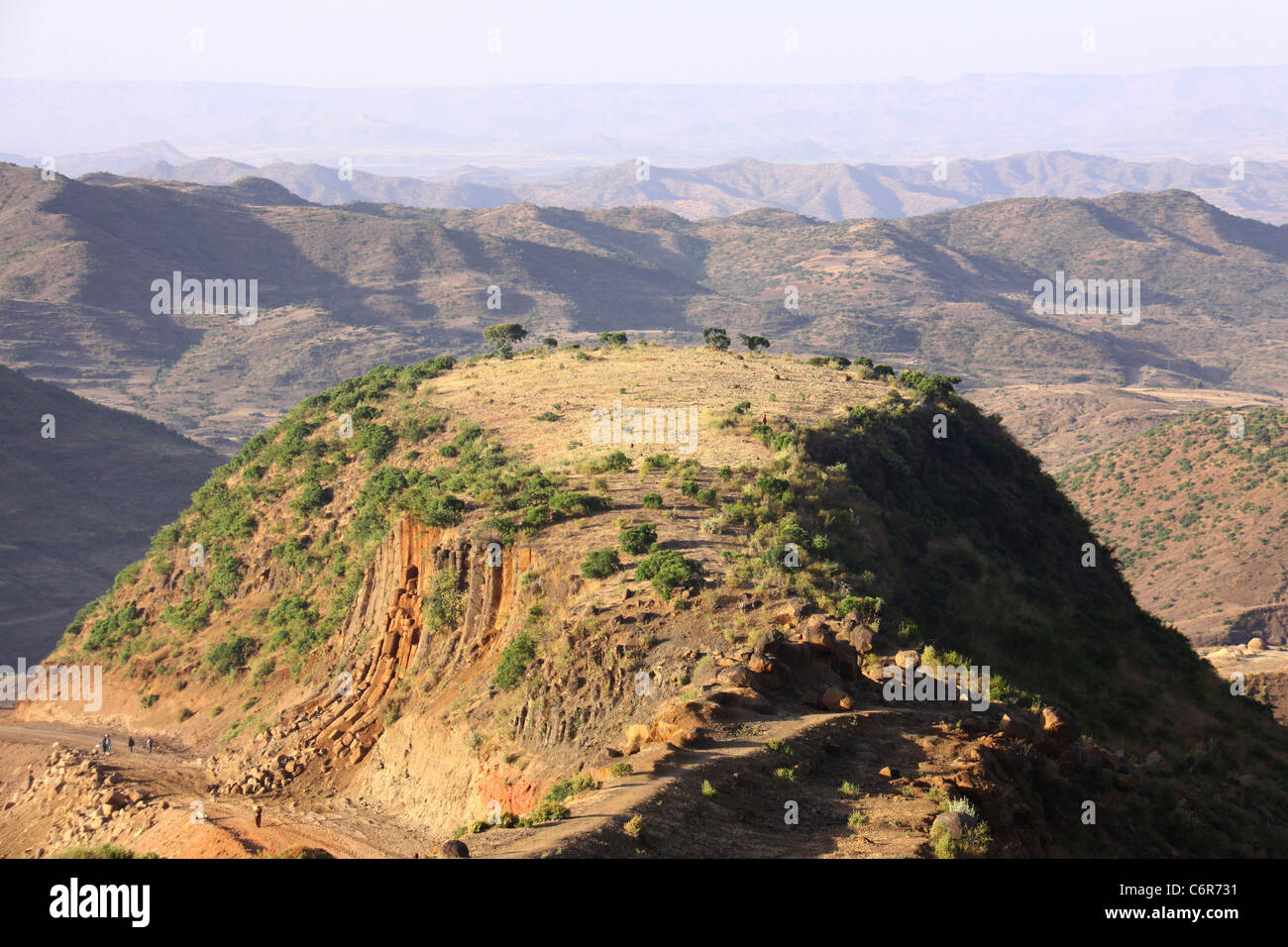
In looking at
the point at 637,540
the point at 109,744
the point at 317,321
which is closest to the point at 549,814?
the point at 637,540

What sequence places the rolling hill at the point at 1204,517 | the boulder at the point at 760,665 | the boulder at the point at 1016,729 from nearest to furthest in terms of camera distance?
the boulder at the point at 1016,729 < the boulder at the point at 760,665 < the rolling hill at the point at 1204,517

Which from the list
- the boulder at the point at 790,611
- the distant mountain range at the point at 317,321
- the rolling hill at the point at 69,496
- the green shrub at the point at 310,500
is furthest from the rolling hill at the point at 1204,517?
A: the rolling hill at the point at 69,496

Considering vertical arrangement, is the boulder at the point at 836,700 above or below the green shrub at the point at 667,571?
below

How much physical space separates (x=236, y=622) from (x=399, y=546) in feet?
35.4

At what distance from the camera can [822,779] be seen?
1548 centimetres

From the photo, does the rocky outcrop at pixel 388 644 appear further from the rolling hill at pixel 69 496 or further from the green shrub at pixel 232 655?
the rolling hill at pixel 69 496

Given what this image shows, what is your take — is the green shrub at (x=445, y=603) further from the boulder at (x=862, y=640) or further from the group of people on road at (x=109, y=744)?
the group of people on road at (x=109, y=744)

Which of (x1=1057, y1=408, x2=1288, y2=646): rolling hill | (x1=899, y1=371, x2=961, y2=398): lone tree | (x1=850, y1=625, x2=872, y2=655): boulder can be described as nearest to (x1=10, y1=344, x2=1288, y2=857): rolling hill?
(x1=850, y1=625, x2=872, y2=655): boulder

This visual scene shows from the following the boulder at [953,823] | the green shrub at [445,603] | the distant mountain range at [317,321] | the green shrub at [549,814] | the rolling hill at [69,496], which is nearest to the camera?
the boulder at [953,823]

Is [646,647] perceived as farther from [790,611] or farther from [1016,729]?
[1016,729]

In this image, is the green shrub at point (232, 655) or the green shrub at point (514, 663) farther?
the green shrub at point (232, 655)

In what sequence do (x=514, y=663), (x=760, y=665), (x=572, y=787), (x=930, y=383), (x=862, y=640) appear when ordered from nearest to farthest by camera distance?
(x=572, y=787)
(x=760, y=665)
(x=862, y=640)
(x=514, y=663)
(x=930, y=383)

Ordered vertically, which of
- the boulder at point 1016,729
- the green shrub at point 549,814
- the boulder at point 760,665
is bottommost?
the green shrub at point 549,814
